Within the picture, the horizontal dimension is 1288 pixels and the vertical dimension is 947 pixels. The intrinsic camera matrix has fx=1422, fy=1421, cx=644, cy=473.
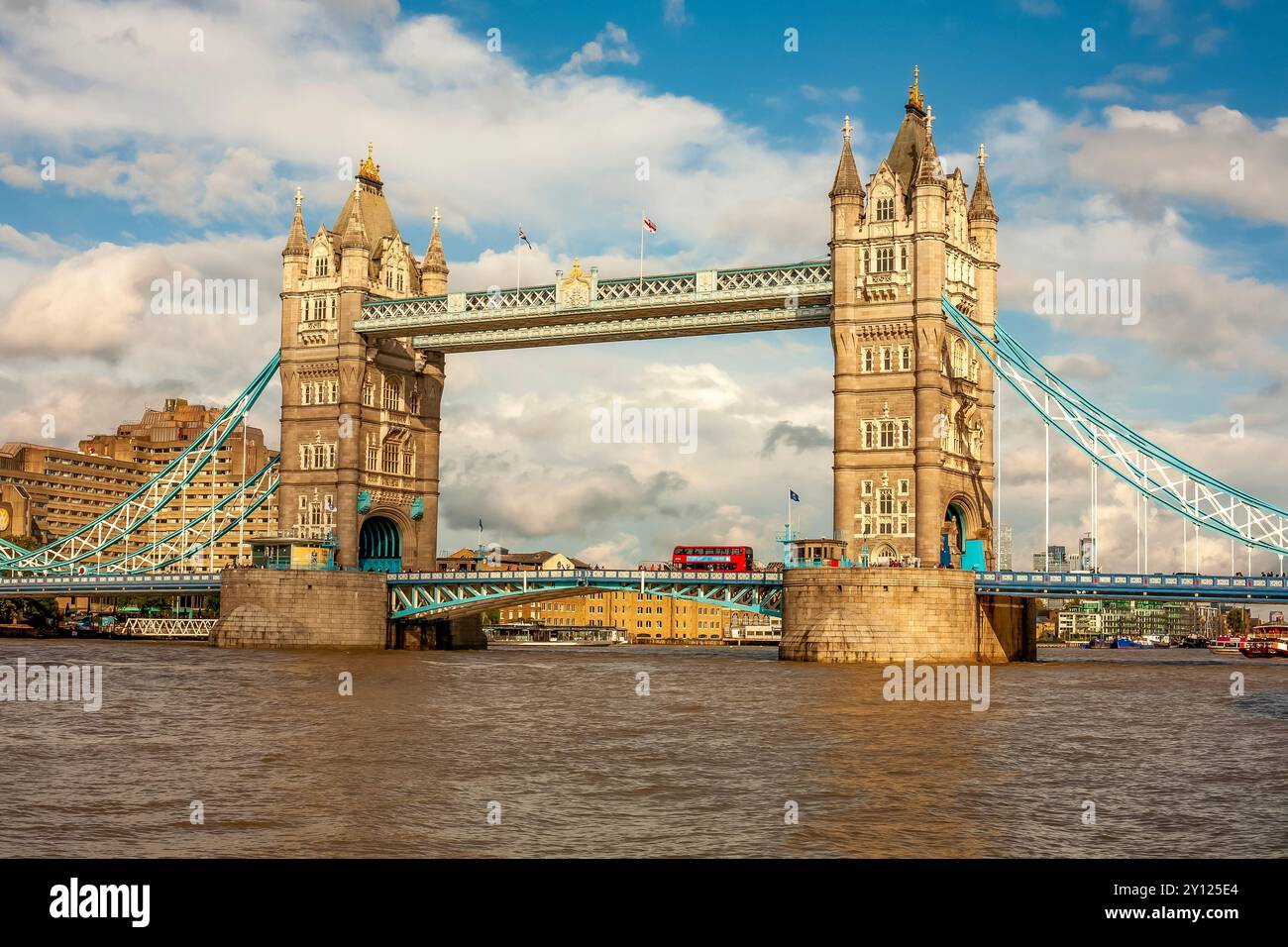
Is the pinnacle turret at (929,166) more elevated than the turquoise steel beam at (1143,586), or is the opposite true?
the pinnacle turret at (929,166)

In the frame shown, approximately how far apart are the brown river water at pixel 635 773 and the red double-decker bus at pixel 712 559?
1560 inches

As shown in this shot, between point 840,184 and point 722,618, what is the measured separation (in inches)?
4244

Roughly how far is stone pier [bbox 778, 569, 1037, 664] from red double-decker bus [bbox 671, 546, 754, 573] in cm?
2227

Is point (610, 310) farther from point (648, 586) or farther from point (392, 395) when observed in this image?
point (392, 395)

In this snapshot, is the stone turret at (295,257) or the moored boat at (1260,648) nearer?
the stone turret at (295,257)

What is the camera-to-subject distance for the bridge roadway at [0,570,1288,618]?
68312 mm

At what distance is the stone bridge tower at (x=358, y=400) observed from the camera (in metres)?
92.6

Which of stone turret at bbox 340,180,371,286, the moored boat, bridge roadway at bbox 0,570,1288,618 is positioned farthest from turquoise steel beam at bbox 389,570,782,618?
the moored boat

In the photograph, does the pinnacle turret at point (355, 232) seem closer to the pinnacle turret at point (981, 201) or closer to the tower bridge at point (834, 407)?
the tower bridge at point (834, 407)

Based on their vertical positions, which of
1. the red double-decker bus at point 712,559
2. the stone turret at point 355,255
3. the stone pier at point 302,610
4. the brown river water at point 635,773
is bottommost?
the brown river water at point 635,773

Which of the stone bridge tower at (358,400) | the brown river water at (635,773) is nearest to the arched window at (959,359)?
the brown river water at (635,773)

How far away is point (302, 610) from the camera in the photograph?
86.2 meters
